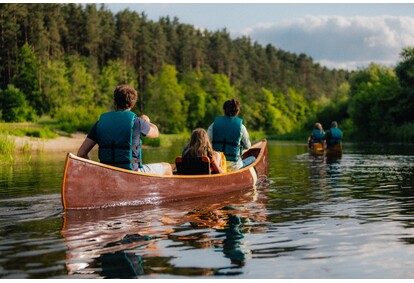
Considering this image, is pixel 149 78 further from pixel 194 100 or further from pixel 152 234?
pixel 152 234

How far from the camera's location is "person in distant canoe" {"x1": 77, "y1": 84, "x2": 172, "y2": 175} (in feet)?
29.7

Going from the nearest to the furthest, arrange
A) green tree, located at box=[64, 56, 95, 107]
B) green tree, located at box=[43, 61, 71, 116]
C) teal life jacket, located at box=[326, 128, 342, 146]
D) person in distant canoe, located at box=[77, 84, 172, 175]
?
person in distant canoe, located at box=[77, 84, 172, 175]
teal life jacket, located at box=[326, 128, 342, 146]
green tree, located at box=[43, 61, 71, 116]
green tree, located at box=[64, 56, 95, 107]

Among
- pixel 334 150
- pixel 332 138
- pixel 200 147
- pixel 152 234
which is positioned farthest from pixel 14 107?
pixel 152 234

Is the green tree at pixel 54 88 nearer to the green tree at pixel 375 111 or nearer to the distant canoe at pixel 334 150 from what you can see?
the green tree at pixel 375 111

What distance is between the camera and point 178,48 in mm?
94438

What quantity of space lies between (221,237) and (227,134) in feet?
16.1

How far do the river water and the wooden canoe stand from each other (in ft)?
0.63

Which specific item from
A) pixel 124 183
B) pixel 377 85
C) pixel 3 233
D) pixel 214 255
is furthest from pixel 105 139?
pixel 377 85

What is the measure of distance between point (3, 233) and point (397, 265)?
4631 millimetres

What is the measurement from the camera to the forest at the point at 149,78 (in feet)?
166

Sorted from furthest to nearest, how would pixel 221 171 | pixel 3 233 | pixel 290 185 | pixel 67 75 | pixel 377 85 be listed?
pixel 67 75
pixel 377 85
pixel 290 185
pixel 221 171
pixel 3 233

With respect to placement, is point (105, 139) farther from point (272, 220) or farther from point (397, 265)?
point (397, 265)

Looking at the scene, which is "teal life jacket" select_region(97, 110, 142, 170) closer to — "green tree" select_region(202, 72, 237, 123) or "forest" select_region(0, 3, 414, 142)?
"forest" select_region(0, 3, 414, 142)

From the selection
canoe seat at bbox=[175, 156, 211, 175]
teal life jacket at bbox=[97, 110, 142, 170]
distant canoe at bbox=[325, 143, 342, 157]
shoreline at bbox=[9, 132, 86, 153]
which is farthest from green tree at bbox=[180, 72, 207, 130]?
teal life jacket at bbox=[97, 110, 142, 170]
